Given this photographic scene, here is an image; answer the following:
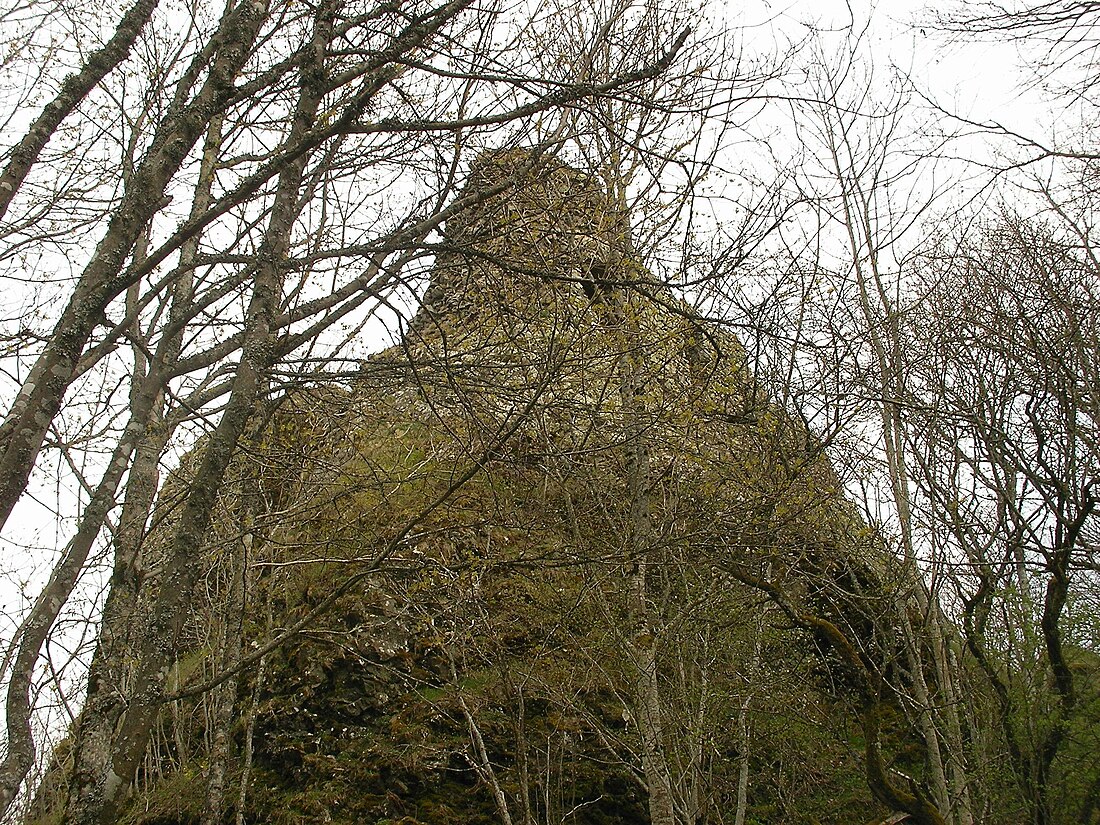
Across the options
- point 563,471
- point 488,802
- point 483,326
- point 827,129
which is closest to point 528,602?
point 488,802

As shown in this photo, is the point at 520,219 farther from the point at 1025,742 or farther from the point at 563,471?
the point at 1025,742

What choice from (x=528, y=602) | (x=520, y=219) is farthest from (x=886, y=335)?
(x=520, y=219)

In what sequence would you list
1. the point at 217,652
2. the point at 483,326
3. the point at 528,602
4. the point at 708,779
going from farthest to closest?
the point at 217,652 → the point at 528,602 → the point at 708,779 → the point at 483,326

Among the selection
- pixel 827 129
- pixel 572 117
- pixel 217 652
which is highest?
pixel 827 129

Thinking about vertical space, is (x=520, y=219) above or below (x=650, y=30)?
below

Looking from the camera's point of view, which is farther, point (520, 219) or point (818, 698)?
point (818, 698)

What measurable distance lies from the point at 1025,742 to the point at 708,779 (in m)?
3.41

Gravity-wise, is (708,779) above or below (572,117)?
below

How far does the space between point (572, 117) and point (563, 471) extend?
2.09 meters

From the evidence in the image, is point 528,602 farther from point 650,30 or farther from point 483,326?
point 650,30

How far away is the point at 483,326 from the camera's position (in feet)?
16.0

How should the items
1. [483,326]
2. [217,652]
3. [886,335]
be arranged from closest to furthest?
1. [483,326]
2. [886,335]
3. [217,652]

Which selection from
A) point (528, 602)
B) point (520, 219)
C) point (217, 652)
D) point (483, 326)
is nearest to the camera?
point (520, 219)

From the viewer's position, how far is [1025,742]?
798 cm
